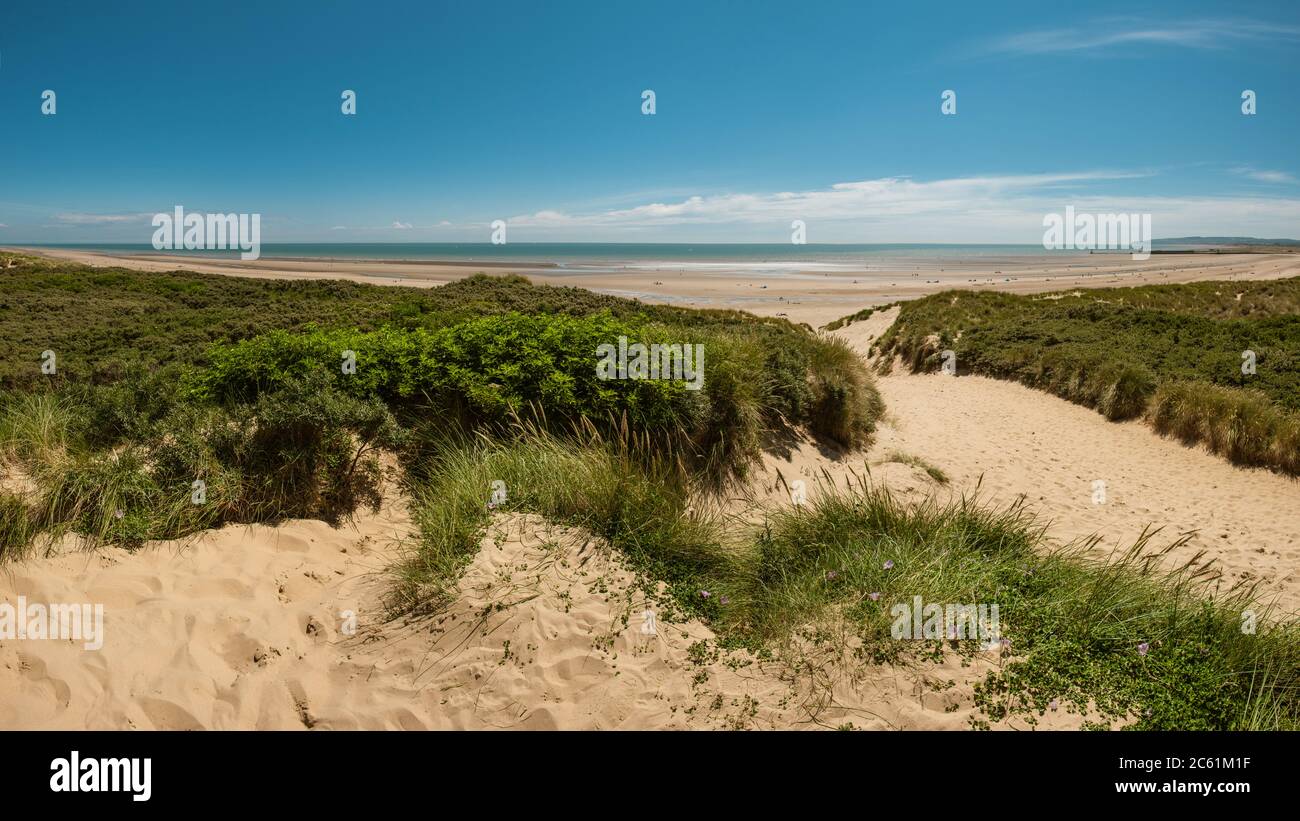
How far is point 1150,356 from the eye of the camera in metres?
15.5

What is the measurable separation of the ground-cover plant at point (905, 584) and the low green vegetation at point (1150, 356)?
26.1 feet

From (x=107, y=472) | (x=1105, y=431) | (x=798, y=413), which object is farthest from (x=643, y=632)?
(x=1105, y=431)

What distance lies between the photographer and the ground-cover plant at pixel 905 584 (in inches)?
153

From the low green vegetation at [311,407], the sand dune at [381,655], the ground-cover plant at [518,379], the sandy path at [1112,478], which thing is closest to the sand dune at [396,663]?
the sand dune at [381,655]

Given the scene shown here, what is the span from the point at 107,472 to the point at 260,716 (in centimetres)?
297

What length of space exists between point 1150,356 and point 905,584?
15.6 meters

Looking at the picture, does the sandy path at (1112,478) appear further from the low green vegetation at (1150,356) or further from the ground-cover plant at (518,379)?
the ground-cover plant at (518,379)

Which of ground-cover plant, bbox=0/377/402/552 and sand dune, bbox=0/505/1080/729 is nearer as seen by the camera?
sand dune, bbox=0/505/1080/729

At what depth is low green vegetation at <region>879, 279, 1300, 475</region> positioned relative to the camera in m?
11.3

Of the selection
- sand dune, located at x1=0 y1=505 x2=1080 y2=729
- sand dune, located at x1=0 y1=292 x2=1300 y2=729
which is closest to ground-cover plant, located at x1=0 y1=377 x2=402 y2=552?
sand dune, located at x1=0 y1=292 x2=1300 y2=729

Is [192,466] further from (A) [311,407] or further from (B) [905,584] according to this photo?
(B) [905,584]

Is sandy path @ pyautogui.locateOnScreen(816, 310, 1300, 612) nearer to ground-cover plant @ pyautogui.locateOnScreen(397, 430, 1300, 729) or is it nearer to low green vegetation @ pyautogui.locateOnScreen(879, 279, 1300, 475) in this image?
low green vegetation @ pyautogui.locateOnScreen(879, 279, 1300, 475)

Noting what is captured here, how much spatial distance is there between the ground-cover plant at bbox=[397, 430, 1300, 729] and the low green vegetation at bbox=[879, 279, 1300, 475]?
795 cm
